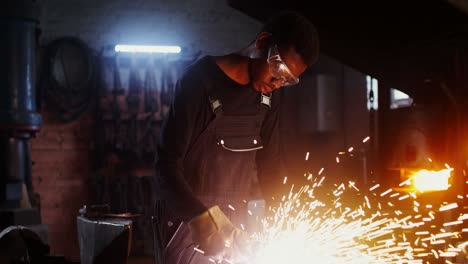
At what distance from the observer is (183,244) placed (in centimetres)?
255

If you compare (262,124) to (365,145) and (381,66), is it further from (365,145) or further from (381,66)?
(365,145)

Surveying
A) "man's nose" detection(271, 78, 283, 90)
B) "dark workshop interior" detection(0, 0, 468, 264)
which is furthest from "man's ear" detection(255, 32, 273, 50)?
"dark workshop interior" detection(0, 0, 468, 264)

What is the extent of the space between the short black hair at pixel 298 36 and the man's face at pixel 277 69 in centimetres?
2

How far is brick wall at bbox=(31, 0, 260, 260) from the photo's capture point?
713 cm

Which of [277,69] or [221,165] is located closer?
[277,69]

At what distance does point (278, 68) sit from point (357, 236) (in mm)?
1736

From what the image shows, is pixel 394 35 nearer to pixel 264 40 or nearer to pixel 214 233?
pixel 264 40

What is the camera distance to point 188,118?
239 cm

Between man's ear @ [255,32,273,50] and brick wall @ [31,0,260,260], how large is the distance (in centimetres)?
502

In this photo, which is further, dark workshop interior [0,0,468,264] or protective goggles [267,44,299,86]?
dark workshop interior [0,0,468,264]

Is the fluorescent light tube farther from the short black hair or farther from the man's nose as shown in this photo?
the short black hair

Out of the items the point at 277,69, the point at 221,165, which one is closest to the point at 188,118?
the point at 221,165

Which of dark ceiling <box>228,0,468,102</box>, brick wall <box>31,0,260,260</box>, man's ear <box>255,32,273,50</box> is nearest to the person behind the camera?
man's ear <box>255,32,273,50</box>

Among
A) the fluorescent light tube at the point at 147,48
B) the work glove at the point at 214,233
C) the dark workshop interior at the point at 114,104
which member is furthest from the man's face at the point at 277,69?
the fluorescent light tube at the point at 147,48
